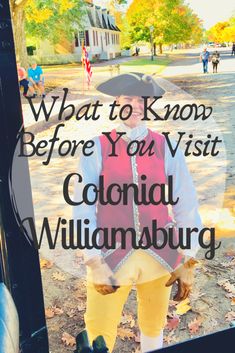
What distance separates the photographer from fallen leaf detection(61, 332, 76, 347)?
6.67 feet

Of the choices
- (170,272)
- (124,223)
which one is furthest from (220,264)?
(124,223)

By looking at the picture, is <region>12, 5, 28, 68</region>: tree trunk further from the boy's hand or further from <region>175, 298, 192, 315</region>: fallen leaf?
<region>175, 298, 192, 315</region>: fallen leaf

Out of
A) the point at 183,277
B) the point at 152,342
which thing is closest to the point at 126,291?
the point at 183,277

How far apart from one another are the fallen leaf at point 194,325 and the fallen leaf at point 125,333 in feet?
1.02

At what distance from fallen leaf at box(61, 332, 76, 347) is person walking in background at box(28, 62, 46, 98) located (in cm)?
130

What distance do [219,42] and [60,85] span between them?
75cm

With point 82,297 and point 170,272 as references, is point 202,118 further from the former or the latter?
point 82,297

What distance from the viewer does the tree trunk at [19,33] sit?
125 centimetres

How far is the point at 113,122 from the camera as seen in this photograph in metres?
1.41

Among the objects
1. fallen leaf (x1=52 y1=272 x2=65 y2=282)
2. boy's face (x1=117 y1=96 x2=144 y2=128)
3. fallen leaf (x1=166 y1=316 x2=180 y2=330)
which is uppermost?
boy's face (x1=117 y1=96 x2=144 y2=128)

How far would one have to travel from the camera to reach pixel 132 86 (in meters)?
1.35

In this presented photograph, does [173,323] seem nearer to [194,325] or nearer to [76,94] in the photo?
[194,325]

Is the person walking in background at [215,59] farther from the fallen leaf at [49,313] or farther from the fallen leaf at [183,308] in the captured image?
the fallen leaf at [49,313]

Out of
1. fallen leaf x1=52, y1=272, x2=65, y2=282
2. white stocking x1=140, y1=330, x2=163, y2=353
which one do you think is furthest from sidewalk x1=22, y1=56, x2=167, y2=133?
fallen leaf x1=52, y1=272, x2=65, y2=282
